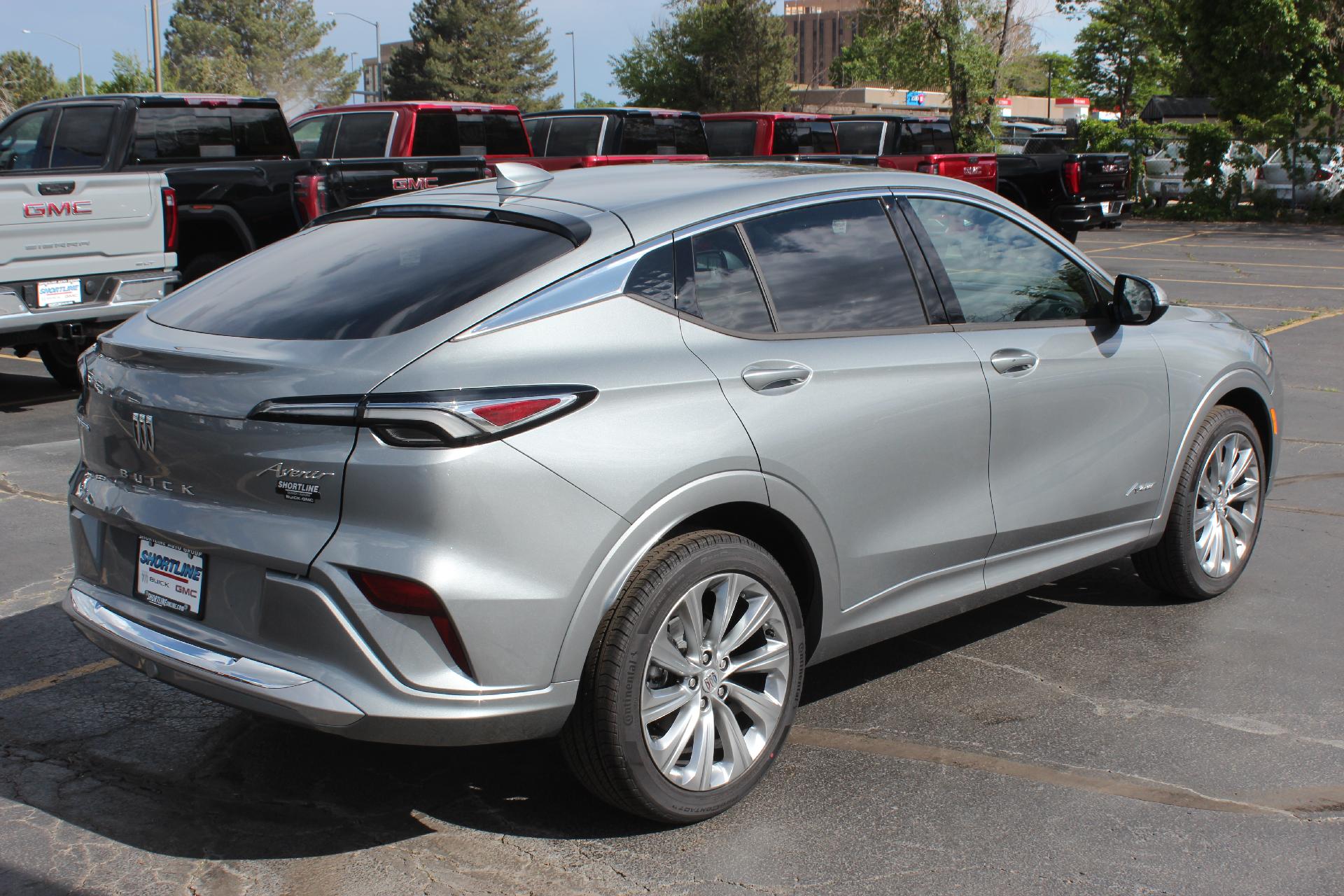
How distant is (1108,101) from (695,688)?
282 feet

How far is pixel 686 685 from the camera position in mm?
3396

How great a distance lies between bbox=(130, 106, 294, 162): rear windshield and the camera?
10.9m

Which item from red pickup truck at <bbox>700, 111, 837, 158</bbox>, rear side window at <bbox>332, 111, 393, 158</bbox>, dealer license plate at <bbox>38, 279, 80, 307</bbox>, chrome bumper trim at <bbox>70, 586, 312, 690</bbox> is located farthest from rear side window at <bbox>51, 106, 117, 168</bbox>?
red pickup truck at <bbox>700, 111, 837, 158</bbox>

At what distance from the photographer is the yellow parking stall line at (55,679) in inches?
171

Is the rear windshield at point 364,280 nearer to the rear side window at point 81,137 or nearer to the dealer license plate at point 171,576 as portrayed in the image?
the dealer license plate at point 171,576

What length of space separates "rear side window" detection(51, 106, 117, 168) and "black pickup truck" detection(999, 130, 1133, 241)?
14.6 m

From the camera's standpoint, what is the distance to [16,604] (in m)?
5.20

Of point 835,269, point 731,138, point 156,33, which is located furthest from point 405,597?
point 156,33

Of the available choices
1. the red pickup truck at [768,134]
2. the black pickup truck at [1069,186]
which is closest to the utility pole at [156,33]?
the red pickup truck at [768,134]

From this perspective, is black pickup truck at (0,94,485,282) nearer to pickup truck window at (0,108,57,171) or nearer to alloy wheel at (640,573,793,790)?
pickup truck window at (0,108,57,171)

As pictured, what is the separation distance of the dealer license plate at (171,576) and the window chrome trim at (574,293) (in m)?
0.88

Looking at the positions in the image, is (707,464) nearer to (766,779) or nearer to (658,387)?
(658,387)

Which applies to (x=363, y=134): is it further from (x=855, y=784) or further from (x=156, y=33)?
(x=156, y=33)

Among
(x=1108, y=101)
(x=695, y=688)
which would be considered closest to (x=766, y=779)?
(x=695, y=688)
